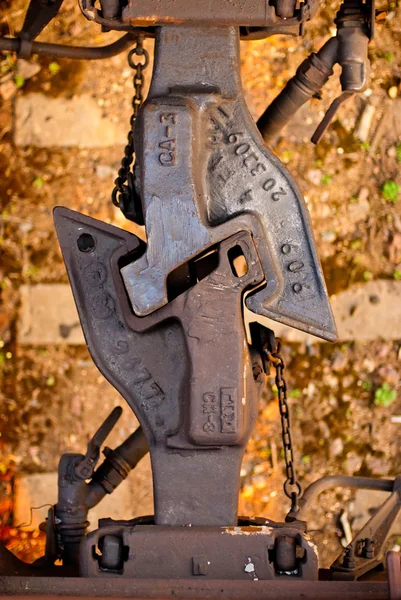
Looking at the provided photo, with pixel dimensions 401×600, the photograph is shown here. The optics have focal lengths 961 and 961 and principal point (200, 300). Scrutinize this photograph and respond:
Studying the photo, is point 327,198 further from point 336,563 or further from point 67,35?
point 336,563

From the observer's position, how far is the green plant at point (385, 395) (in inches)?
172

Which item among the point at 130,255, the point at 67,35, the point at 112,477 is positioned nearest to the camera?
the point at 130,255

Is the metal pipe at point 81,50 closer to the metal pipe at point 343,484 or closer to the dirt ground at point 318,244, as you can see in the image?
the dirt ground at point 318,244

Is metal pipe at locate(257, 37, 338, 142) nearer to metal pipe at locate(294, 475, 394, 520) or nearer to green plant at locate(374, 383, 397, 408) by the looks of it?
metal pipe at locate(294, 475, 394, 520)

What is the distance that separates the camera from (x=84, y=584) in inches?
87.8

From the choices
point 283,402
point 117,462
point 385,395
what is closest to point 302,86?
point 283,402

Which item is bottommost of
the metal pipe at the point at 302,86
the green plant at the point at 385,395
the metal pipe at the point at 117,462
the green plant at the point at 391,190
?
the metal pipe at the point at 117,462

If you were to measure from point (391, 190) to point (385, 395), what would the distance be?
930mm

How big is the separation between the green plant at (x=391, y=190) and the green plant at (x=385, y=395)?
0.85 meters

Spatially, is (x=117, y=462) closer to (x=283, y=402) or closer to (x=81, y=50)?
(x=283, y=402)

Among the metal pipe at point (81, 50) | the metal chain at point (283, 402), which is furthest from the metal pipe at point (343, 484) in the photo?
the metal pipe at point (81, 50)

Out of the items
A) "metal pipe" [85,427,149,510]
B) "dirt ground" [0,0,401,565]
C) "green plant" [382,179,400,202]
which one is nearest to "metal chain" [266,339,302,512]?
"metal pipe" [85,427,149,510]

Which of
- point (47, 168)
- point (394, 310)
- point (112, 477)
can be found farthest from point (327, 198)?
point (112, 477)

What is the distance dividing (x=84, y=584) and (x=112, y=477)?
672 mm
